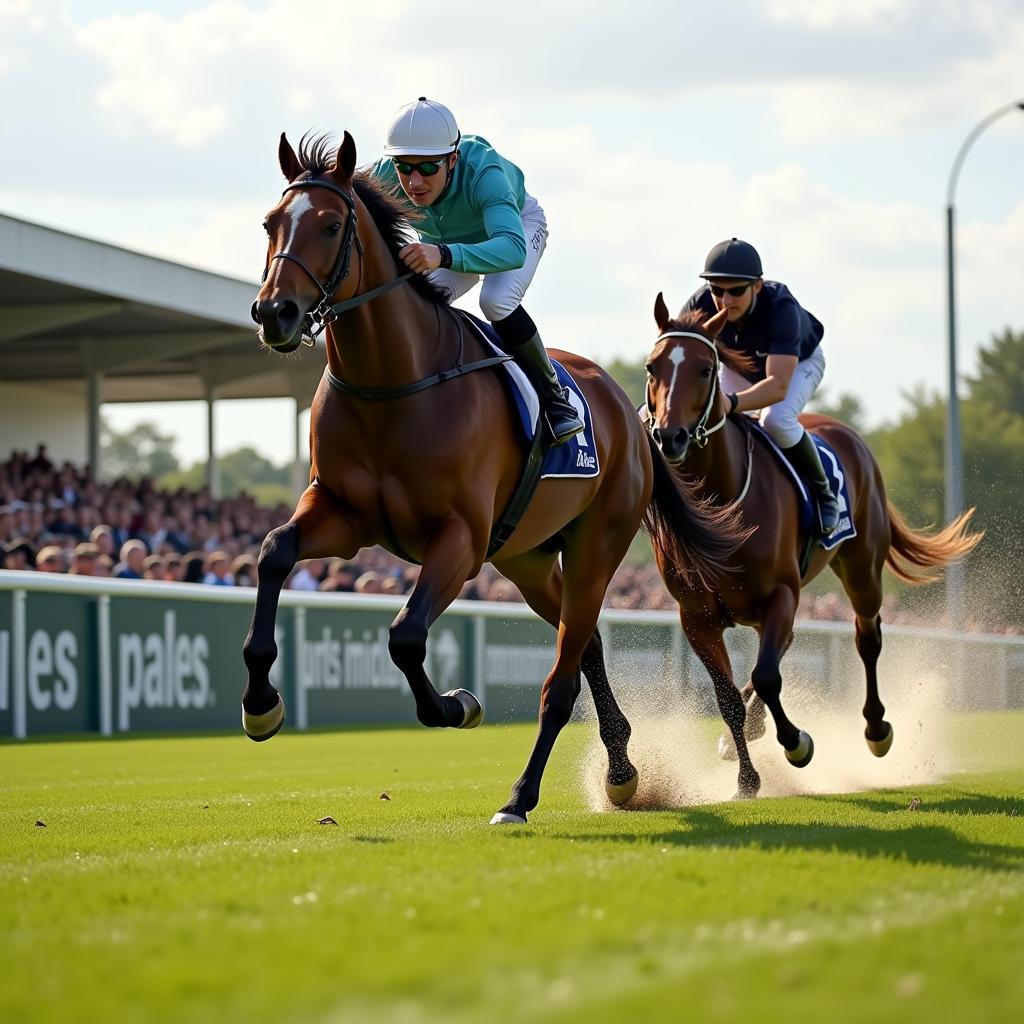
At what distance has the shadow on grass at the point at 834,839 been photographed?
482cm

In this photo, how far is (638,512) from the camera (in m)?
7.56

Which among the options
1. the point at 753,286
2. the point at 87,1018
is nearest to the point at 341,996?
the point at 87,1018

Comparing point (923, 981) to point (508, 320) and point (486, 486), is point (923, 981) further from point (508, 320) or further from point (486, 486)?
point (508, 320)

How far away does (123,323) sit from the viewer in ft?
82.7

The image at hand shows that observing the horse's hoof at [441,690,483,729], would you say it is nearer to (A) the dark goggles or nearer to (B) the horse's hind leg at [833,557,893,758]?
(A) the dark goggles

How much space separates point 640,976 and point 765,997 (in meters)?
0.28

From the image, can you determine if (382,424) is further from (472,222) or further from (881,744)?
(881,744)

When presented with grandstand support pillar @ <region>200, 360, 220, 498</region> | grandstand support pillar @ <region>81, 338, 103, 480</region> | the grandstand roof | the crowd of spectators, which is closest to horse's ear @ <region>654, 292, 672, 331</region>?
the crowd of spectators

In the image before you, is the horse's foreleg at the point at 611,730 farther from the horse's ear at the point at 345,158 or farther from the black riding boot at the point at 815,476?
the horse's ear at the point at 345,158

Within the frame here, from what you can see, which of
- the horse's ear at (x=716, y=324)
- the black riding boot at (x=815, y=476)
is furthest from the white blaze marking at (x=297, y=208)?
the black riding boot at (x=815, y=476)

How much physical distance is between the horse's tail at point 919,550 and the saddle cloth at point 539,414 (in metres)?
4.20

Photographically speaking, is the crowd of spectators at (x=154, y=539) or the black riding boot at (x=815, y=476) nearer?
the black riding boot at (x=815, y=476)

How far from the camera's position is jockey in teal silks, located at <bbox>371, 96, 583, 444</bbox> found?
6.20 meters

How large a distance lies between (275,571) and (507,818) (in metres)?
1.24
